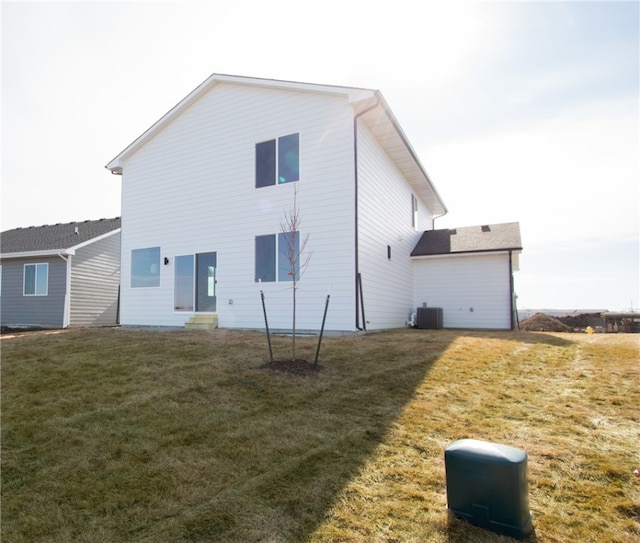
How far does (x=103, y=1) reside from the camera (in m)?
8.21

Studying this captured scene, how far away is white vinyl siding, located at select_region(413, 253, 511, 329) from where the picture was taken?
13016mm

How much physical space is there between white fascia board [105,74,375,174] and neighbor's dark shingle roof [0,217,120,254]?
5694mm

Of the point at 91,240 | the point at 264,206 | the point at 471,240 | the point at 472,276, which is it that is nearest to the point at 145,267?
the point at 264,206

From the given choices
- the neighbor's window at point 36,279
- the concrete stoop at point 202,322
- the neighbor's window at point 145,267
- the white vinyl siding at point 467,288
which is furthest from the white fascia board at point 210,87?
the white vinyl siding at point 467,288

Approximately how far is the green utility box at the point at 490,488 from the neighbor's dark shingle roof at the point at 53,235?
17732 mm

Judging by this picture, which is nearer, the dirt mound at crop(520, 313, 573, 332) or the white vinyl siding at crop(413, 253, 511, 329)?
the white vinyl siding at crop(413, 253, 511, 329)

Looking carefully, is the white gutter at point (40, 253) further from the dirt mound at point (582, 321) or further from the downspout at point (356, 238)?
the dirt mound at point (582, 321)

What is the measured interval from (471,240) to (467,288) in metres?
1.94

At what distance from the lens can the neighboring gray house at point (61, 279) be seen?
638 inches

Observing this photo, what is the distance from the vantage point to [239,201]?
10812mm

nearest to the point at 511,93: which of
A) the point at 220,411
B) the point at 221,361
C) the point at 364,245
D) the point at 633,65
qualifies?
the point at 633,65

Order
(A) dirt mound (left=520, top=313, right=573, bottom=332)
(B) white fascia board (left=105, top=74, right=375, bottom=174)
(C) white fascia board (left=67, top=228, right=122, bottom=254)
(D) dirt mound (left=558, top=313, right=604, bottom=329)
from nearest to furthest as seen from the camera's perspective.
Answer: (B) white fascia board (left=105, top=74, right=375, bottom=174) < (A) dirt mound (left=520, top=313, right=573, bottom=332) < (C) white fascia board (left=67, top=228, right=122, bottom=254) < (D) dirt mound (left=558, top=313, right=604, bottom=329)

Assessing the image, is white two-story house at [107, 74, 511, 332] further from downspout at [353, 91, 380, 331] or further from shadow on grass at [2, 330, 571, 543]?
shadow on grass at [2, 330, 571, 543]

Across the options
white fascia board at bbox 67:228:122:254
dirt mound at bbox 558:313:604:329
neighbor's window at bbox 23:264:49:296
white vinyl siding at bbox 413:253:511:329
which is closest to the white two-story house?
white vinyl siding at bbox 413:253:511:329
